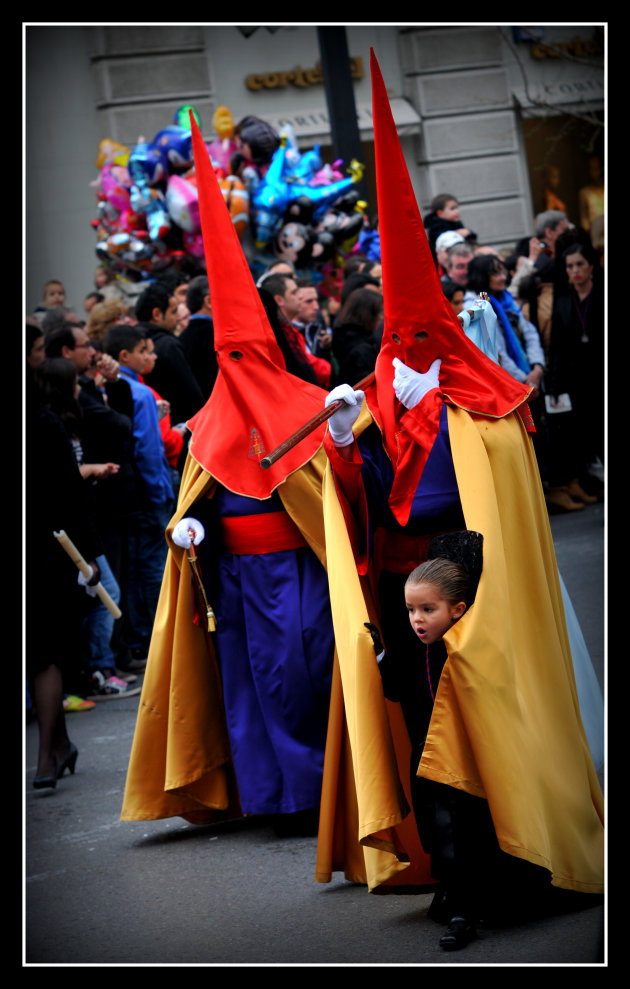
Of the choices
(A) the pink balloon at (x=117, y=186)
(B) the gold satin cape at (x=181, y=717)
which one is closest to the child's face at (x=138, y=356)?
(B) the gold satin cape at (x=181, y=717)

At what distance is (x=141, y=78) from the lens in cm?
1438

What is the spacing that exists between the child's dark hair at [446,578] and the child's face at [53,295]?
7.73m

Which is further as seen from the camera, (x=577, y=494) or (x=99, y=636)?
(x=577, y=494)

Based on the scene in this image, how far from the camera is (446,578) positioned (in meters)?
3.68

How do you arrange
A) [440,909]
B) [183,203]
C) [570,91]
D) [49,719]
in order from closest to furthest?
[440,909] < [49,719] < [183,203] < [570,91]

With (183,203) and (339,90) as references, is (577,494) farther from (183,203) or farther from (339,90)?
(183,203)

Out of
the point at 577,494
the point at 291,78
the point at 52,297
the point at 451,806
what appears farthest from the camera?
the point at 291,78

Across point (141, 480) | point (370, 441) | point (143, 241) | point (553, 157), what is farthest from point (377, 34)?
point (370, 441)

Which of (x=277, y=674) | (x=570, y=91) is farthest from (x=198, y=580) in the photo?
(x=570, y=91)

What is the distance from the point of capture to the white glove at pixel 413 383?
4.14m

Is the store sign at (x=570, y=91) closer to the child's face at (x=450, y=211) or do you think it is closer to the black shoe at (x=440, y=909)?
the child's face at (x=450, y=211)

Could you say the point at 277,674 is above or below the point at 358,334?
below

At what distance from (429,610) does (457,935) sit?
879 mm

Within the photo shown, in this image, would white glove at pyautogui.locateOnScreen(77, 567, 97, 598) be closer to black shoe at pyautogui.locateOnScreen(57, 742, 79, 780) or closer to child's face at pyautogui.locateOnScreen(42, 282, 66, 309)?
black shoe at pyautogui.locateOnScreen(57, 742, 79, 780)
